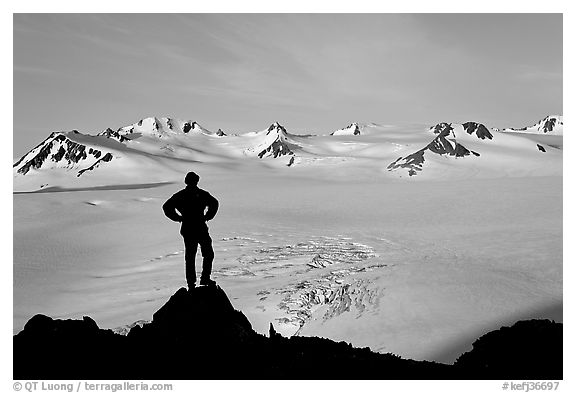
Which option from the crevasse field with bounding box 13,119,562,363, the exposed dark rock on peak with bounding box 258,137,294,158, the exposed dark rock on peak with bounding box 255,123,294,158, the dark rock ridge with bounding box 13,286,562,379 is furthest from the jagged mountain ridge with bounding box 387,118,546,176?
the dark rock ridge with bounding box 13,286,562,379

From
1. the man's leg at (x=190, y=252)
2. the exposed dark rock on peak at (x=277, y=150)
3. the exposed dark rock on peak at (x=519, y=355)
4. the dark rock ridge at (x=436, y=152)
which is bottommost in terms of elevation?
the exposed dark rock on peak at (x=519, y=355)

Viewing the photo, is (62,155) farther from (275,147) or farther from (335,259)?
(335,259)

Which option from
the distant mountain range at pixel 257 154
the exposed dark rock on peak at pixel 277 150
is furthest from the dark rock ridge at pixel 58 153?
the exposed dark rock on peak at pixel 277 150

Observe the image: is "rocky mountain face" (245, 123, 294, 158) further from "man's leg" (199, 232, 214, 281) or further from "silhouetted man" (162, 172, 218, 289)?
"silhouetted man" (162, 172, 218, 289)

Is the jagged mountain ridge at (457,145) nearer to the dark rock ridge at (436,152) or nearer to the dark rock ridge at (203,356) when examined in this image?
the dark rock ridge at (436,152)

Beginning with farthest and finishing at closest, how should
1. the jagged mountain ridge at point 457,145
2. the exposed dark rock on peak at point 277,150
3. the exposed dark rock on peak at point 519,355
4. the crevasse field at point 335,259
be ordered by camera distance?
the exposed dark rock on peak at point 277,150
the jagged mountain ridge at point 457,145
the crevasse field at point 335,259
the exposed dark rock on peak at point 519,355

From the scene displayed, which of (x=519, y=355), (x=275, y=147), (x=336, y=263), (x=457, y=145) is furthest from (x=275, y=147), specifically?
(x=519, y=355)
